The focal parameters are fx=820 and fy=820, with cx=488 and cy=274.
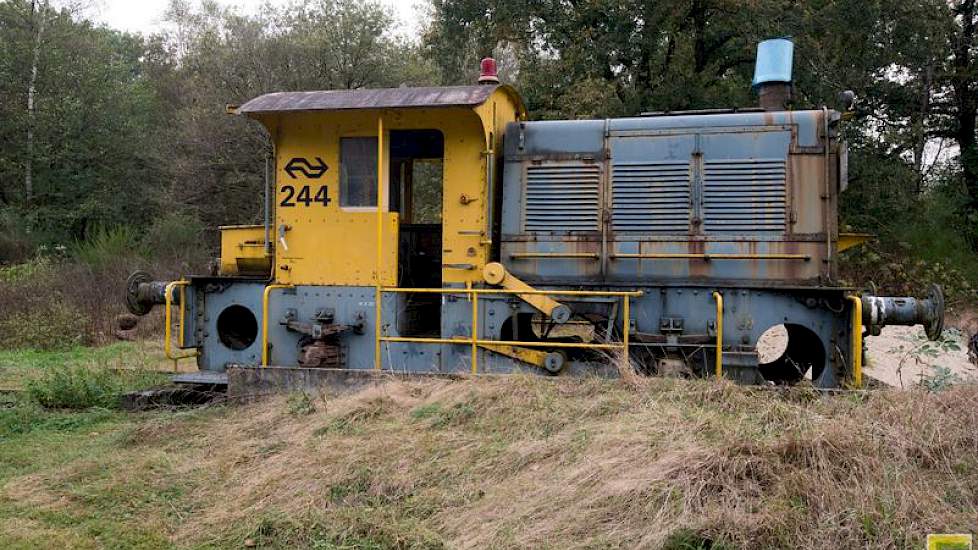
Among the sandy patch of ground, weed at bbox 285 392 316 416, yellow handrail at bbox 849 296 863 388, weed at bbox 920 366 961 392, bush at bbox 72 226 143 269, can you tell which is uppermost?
bush at bbox 72 226 143 269

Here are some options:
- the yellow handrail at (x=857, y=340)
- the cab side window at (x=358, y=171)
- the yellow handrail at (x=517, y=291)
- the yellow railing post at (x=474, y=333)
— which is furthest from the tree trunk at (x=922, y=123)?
the cab side window at (x=358, y=171)

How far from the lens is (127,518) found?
17.8 feet

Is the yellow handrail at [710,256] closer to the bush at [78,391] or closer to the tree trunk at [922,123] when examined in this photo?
the bush at [78,391]

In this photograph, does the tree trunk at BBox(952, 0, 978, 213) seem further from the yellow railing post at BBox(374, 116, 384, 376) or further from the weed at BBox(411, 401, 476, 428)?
the weed at BBox(411, 401, 476, 428)

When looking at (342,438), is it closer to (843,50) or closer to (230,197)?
(843,50)

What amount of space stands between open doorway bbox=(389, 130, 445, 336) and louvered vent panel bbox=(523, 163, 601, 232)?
3.66 ft

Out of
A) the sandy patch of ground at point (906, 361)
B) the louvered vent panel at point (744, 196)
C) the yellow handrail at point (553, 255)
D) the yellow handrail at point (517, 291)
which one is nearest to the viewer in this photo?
the yellow handrail at point (517, 291)

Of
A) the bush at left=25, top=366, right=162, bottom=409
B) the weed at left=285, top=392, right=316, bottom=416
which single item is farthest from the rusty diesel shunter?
the bush at left=25, top=366, right=162, bottom=409

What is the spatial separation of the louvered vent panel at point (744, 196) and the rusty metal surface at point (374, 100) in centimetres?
247

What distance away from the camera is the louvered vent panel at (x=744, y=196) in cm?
817

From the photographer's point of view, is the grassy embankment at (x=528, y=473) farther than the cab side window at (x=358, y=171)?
No

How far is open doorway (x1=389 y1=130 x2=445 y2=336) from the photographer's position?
9.01 m

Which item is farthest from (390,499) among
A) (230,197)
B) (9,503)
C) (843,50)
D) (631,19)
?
(230,197)

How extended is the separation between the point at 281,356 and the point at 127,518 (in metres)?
3.42
